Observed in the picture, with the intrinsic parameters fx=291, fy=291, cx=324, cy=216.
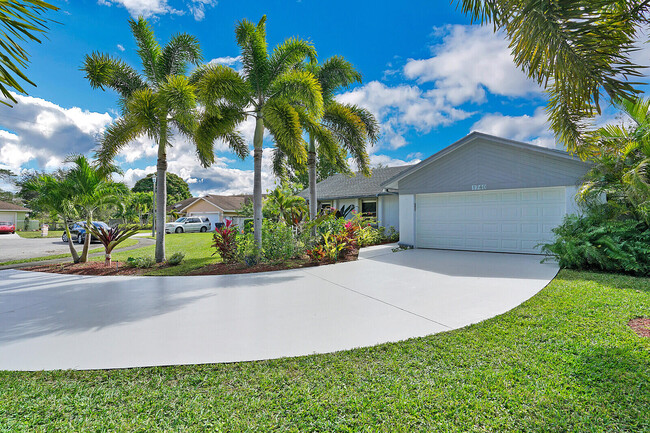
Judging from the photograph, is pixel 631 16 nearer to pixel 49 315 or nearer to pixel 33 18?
pixel 33 18

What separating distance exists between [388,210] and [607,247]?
396 inches

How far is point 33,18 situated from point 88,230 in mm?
9076

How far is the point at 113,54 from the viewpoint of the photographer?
8.70m

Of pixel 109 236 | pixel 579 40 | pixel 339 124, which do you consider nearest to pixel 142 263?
pixel 109 236

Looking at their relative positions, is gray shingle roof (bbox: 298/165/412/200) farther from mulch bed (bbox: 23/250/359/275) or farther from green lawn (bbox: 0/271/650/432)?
green lawn (bbox: 0/271/650/432)

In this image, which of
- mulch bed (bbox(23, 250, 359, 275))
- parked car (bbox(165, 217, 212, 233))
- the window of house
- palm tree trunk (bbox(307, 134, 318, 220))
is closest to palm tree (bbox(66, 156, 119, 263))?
mulch bed (bbox(23, 250, 359, 275))

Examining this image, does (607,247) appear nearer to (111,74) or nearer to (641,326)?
(641,326)

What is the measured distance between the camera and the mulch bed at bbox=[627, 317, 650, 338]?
11.0ft

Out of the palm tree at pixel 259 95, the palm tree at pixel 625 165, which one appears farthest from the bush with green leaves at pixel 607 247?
the palm tree at pixel 259 95

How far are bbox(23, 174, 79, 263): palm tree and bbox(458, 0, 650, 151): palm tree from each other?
1092 centimetres

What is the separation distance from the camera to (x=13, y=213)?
32.8 metres

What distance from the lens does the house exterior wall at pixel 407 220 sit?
12.1 m

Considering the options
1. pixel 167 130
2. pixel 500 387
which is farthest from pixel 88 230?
pixel 500 387

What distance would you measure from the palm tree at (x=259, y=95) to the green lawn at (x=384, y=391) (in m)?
5.80
